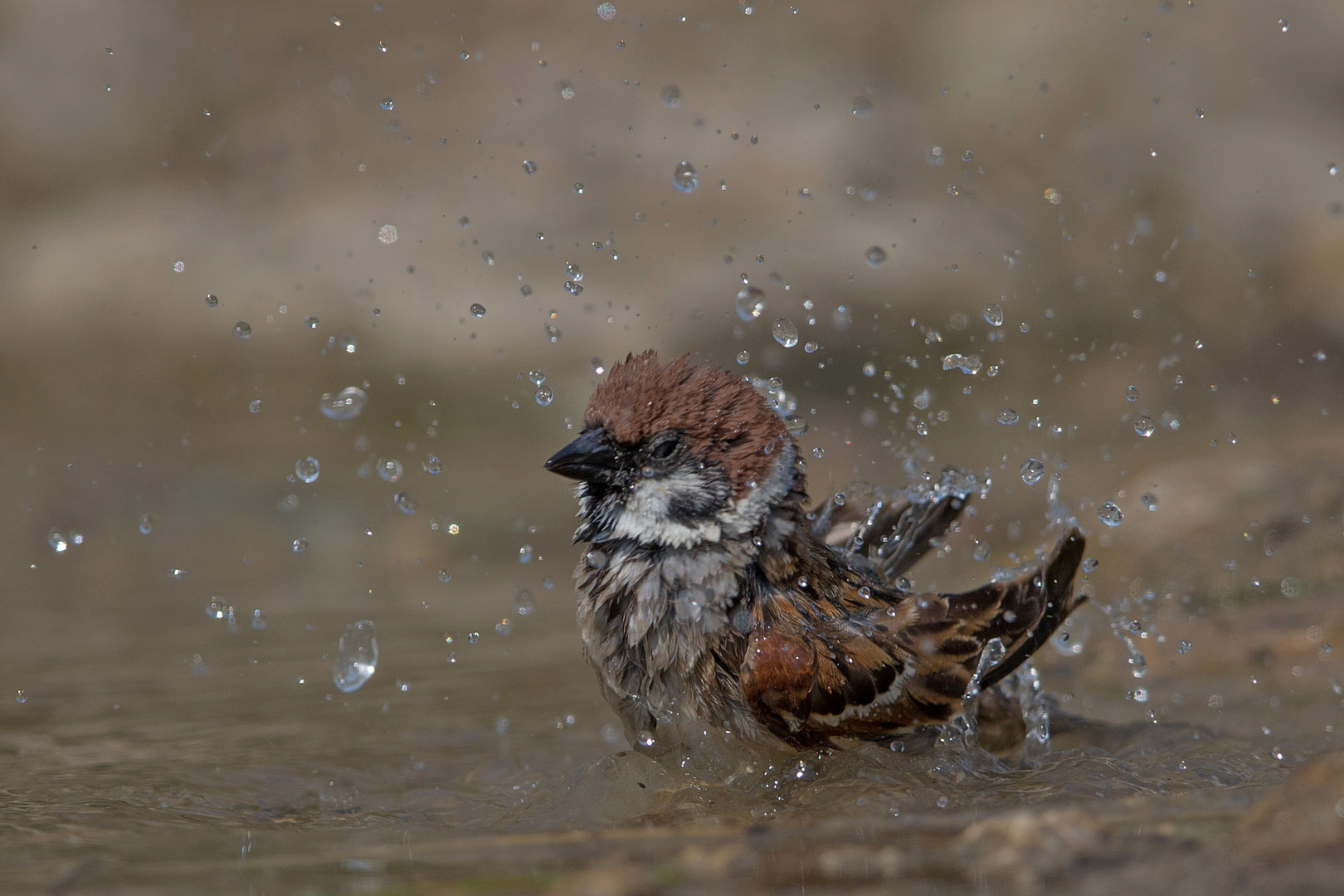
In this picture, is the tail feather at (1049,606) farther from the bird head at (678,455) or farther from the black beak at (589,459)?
the black beak at (589,459)

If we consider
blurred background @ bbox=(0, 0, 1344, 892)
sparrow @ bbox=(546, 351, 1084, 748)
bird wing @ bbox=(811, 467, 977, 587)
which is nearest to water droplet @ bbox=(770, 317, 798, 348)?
blurred background @ bbox=(0, 0, 1344, 892)

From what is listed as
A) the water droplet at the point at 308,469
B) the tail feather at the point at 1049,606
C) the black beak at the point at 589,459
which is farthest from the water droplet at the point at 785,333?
the water droplet at the point at 308,469

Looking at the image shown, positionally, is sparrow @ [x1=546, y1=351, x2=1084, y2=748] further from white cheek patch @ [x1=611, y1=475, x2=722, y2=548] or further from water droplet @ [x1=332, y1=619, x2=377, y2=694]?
water droplet @ [x1=332, y1=619, x2=377, y2=694]

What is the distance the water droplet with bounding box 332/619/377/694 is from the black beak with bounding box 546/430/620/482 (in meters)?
1.62

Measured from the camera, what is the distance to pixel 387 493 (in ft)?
28.4

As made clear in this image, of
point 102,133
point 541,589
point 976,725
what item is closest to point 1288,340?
point 541,589

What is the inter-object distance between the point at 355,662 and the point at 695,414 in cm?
192

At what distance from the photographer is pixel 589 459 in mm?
3564

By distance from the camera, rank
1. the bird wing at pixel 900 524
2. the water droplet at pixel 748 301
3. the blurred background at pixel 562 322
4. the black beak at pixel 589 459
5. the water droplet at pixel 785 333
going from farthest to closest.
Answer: the blurred background at pixel 562 322 → the water droplet at pixel 748 301 → the water droplet at pixel 785 333 → the bird wing at pixel 900 524 → the black beak at pixel 589 459

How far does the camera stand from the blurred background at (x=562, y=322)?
5.28 meters

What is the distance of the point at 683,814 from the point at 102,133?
968 centimetres

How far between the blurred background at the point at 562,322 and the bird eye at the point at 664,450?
107 centimetres

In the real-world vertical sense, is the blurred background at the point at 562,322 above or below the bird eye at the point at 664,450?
above

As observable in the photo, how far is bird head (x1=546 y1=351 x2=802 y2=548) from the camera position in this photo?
356cm
